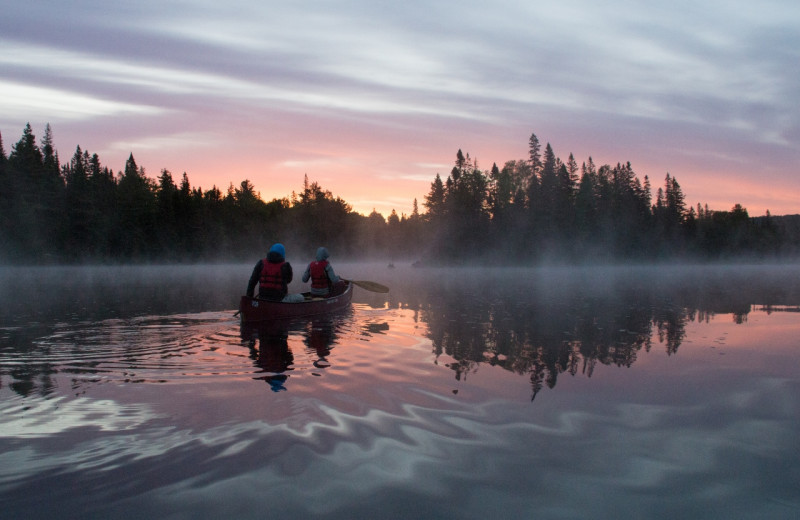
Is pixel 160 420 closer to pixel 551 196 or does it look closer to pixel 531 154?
pixel 551 196

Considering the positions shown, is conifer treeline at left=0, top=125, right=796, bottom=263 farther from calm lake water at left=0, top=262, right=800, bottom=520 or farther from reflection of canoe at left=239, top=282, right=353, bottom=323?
calm lake water at left=0, top=262, right=800, bottom=520

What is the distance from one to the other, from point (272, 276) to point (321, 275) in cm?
326

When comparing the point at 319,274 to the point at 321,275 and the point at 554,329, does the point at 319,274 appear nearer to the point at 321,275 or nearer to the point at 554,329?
the point at 321,275

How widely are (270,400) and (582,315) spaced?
1261 centimetres

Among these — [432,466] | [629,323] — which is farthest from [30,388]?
[629,323]

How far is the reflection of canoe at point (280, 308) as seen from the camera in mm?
13922

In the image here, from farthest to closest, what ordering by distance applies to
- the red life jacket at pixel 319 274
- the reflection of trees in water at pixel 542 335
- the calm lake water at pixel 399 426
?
the red life jacket at pixel 319 274
the reflection of trees in water at pixel 542 335
the calm lake water at pixel 399 426

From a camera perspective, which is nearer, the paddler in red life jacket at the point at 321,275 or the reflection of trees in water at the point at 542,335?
the reflection of trees in water at the point at 542,335

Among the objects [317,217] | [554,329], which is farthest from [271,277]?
[317,217]

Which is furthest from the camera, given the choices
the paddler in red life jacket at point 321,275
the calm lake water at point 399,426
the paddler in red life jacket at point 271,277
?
the paddler in red life jacket at point 321,275

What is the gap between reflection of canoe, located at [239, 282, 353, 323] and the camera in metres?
13.9

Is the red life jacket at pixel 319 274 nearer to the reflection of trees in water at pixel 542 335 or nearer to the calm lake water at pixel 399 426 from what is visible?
the reflection of trees in water at pixel 542 335

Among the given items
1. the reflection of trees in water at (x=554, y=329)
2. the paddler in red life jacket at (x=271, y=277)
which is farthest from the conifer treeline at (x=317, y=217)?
the paddler in red life jacket at (x=271, y=277)

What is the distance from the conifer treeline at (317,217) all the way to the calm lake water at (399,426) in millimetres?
77716
